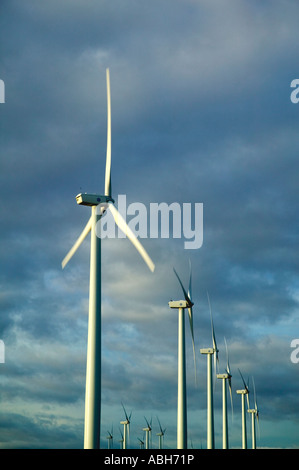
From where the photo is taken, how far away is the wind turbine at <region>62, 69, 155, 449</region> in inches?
2021

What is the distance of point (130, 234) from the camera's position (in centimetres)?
5644

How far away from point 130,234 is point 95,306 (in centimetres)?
703

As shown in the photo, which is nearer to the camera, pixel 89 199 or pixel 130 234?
pixel 130 234

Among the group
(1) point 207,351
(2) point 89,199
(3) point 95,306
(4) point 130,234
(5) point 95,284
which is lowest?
(3) point 95,306

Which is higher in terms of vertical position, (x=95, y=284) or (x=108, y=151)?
(x=108, y=151)

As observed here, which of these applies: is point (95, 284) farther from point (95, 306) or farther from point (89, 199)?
point (89, 199)

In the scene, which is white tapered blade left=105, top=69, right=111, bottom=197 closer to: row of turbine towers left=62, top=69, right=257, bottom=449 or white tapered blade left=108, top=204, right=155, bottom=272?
row of turbine towers left=62, top=69, right=257, bottom=449

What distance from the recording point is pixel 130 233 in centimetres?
5653

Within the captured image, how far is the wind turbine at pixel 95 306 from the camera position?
51344mm

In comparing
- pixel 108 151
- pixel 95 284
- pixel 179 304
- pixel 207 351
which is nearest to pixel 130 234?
pixel 95 284

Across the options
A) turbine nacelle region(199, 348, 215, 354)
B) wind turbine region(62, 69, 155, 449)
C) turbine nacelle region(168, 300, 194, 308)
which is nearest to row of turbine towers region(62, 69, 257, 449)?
wind turbine region(62, 69, 155, 449)
